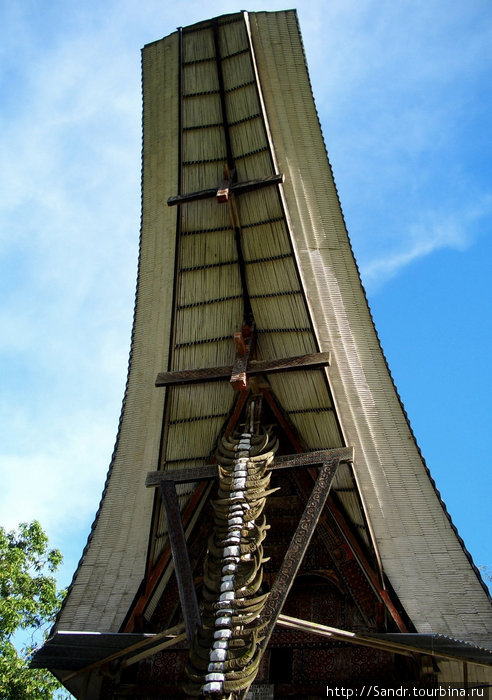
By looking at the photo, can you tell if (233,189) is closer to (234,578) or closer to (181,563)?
(181,563)

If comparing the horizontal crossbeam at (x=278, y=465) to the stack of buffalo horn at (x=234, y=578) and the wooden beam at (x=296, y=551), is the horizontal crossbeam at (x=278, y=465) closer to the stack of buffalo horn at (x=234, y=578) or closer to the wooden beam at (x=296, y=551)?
the wooden beam at (x=296, y=551)

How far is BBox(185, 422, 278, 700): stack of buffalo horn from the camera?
364 inches

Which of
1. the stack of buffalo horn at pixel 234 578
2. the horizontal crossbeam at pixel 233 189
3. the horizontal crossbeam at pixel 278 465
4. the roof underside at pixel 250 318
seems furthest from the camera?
the horizontal crossbeam at pixel 233 189

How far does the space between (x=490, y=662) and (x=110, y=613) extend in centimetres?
582

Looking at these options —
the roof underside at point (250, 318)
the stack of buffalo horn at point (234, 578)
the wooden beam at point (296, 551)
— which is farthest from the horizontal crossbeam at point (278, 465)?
the roof underside at point (250, 318)

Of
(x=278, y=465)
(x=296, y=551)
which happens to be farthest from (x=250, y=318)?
(x=296, y=551)

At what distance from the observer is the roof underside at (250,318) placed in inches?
478

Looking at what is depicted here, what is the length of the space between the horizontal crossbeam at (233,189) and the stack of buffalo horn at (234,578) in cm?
471

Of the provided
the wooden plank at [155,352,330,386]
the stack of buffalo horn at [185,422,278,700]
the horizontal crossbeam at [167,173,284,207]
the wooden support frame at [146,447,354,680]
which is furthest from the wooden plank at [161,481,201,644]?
the horizontal crossbeam at [167,173,284,207]

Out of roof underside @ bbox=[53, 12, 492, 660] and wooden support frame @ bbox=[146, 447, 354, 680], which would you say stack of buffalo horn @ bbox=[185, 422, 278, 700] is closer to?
wooden support frame @ bbox=[146, 447, 354, 680]

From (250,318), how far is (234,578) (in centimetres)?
567

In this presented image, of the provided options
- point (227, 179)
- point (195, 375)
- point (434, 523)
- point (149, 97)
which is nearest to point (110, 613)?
point (195, 375)

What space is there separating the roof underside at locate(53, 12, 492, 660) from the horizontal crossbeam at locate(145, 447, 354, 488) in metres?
0.59

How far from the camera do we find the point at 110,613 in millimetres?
12148
